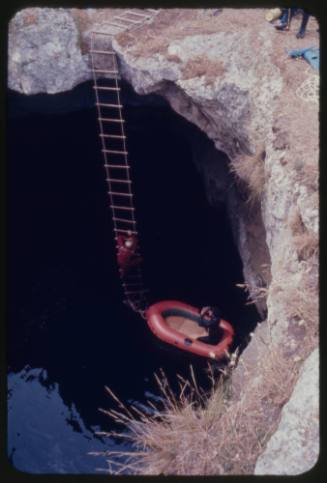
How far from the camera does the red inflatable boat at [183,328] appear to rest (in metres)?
10.7

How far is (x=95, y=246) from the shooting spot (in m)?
13.8

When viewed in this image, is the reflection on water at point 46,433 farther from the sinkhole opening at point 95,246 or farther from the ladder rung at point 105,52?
the ladder rung at point 105,52

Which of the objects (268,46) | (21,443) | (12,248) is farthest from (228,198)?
(21,443)

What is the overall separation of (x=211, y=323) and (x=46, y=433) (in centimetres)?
397

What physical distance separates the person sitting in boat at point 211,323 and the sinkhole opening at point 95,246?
51 centimetres

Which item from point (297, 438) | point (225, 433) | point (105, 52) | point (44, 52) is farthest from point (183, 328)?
point (44, 52)

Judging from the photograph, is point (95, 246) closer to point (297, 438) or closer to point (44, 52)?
point (44, 52)

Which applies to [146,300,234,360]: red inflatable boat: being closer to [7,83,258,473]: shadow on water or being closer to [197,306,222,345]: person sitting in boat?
[197,306,222,345]: person sitting in boat

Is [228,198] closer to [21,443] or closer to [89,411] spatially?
[89,411]

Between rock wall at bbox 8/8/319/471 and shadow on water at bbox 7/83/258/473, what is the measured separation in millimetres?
1819

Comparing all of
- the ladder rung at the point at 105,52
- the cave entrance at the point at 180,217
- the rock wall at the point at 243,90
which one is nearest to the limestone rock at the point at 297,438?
the rock wall at the point at 243,90

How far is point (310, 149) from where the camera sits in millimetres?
8508

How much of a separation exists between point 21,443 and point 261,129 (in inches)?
297

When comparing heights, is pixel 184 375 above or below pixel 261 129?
below
